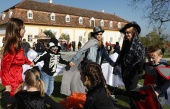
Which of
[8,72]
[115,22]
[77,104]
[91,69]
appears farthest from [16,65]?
[115,22]

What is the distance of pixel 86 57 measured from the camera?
621 cm

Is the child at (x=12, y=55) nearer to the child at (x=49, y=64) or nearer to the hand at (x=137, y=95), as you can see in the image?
the child at (x=49, y=64)

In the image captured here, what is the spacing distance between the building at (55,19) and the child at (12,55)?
4124 cm

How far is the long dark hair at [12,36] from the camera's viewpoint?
434cm

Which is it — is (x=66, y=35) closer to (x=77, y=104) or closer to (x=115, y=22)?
(x=115, y=22)

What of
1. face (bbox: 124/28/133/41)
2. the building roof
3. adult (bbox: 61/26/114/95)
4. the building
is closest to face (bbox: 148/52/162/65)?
face (bbox: 124/28/133/41)

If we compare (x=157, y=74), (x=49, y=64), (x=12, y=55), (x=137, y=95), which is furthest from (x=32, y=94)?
(x=49, y=64)

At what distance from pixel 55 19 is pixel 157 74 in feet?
161

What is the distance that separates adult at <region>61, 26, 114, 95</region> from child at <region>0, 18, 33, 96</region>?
189cm

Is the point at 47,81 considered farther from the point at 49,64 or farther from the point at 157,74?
the point at 157,74

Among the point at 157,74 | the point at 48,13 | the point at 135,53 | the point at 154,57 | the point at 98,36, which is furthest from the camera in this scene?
the point at 48,13

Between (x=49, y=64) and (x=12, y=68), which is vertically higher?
(x=12, y=68)

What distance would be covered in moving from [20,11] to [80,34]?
14.8m

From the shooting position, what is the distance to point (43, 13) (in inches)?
1988
